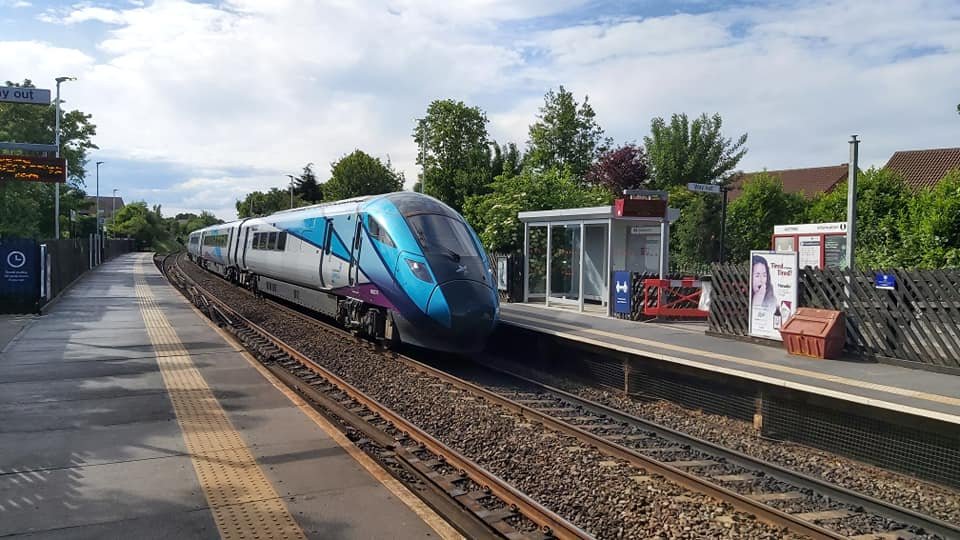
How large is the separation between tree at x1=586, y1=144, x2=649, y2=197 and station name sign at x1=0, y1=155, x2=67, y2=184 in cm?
2715

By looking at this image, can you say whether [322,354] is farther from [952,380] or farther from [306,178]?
[306,178]

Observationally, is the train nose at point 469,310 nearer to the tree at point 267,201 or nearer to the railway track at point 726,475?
the railway track at point 726,475

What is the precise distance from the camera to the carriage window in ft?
39.0

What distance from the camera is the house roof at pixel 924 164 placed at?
3659 cm

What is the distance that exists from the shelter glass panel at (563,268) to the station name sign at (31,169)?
524 inches

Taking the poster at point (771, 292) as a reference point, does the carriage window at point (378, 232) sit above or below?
above

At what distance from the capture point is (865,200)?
83.5 feet

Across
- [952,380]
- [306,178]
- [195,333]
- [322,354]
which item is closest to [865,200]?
[952,380]

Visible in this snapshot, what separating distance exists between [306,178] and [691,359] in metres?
78.3

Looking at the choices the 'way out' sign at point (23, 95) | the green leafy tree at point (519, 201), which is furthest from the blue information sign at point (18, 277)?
the green leafy tree at point (519, 201)

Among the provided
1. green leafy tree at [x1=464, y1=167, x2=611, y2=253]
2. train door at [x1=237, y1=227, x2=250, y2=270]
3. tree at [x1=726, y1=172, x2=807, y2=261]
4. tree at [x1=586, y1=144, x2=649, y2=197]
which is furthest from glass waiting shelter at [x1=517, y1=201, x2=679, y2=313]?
tree at [x1=586, y1=144, x2=649, y2=197]

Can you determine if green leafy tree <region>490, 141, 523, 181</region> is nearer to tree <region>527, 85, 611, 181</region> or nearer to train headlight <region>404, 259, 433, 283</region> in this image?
tree <region>527, 85, 611, 181</region>

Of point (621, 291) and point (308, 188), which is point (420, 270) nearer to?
point (621, 291)

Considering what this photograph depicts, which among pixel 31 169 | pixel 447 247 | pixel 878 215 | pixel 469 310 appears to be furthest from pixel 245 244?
pixel 878 215
